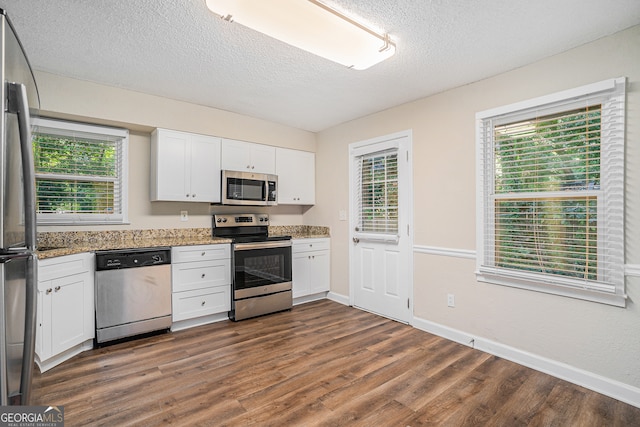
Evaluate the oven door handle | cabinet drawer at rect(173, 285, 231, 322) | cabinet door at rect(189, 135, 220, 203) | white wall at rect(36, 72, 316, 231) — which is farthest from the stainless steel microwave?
cabinet drawer at rect(173, 285, 231, 322)

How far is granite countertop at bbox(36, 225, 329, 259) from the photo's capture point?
2.85m

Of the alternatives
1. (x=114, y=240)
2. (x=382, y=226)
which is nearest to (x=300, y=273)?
(x=382, y=226)

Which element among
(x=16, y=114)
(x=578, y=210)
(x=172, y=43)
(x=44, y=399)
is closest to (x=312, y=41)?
(x=172, y=43)

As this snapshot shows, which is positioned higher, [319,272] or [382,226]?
[382,226]

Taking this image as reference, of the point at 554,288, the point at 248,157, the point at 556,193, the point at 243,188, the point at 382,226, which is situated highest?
the point at 248,157

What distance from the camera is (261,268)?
378 cm

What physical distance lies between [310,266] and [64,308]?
8.61 feet

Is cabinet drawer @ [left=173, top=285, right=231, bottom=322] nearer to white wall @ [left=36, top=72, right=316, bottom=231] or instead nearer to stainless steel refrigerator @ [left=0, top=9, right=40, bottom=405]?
white wall @ [left=36, top=72, right=316, bottom=231]

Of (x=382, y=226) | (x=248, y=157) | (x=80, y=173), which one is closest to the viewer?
(x=80, y=173)

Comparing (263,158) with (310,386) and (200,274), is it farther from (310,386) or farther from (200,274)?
(310,386)

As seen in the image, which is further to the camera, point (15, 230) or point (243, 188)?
point (243, 188)

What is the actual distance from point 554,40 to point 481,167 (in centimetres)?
105

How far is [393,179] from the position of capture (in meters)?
3.70

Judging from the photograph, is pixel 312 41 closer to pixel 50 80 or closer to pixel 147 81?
pixel 147 81
